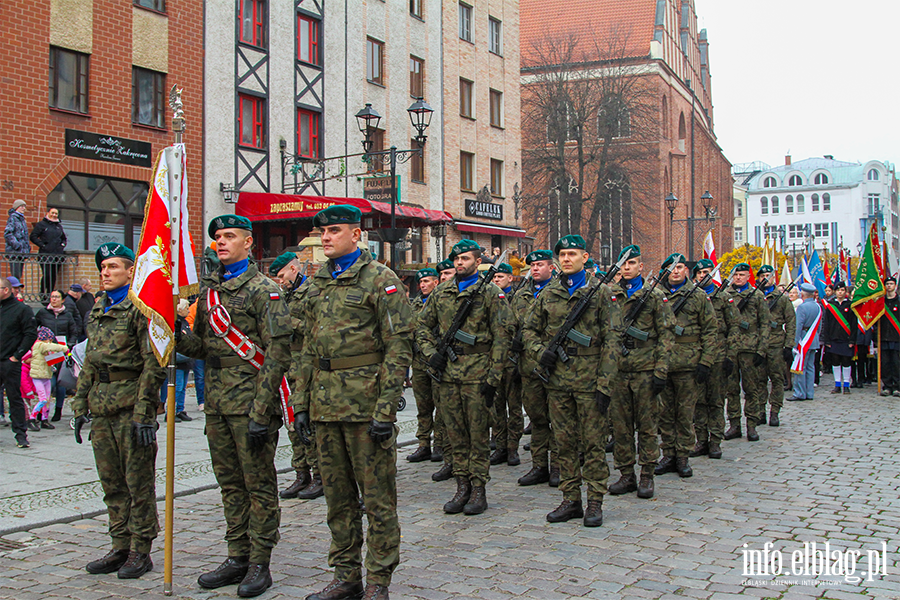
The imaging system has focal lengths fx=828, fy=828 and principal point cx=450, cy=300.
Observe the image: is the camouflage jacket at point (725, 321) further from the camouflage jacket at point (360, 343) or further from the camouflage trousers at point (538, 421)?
the camouflage jacket at point (360, 343)

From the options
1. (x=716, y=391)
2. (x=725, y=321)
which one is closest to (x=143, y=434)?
(x=716, y=391)

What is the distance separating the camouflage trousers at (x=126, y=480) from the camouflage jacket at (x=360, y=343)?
1.24m

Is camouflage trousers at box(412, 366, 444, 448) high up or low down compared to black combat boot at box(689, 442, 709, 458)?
up

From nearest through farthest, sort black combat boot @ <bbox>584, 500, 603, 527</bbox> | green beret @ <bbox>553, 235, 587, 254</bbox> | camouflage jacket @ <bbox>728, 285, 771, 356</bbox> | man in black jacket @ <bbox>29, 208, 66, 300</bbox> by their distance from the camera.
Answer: black combat boot @ <bbox>584, 500, 603, 527</bbox> → green beret @ <bbox>553, 235, 587, 254</bbox> → camouflage jacket @ <bbox>728, 285, 771, 356</bbox> → man in black jacket @ <bbox>29, 208, 66, 300</bbox>

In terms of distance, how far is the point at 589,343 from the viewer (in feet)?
21.7

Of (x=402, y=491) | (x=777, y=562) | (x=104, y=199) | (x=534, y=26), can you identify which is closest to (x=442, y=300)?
(x=402, y=491)

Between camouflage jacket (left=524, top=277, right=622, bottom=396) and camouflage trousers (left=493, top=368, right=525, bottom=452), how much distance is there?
2141 mm

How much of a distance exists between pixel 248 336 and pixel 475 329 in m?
2.59

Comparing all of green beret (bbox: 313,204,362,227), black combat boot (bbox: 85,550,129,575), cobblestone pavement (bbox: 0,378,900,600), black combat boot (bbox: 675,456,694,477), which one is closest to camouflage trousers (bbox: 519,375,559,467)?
cobblestone pavement (bbox: 0,378,900,600)

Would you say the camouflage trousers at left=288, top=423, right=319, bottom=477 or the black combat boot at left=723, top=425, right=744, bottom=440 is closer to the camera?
the camouflage trousers at left=288, top=423, right=319, bottom=477

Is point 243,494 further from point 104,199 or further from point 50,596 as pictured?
point 104,199

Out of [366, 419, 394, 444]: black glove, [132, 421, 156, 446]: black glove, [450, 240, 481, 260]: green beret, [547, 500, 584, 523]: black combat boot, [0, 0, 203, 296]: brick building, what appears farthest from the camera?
[0, 0, 203, 296]: brick building

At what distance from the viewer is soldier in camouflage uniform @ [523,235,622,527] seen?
21.3 feet

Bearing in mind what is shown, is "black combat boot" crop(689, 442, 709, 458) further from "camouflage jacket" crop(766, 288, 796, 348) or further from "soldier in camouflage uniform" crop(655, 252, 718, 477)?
"camouflage jacket" crop(766, 288, 796, 348)
